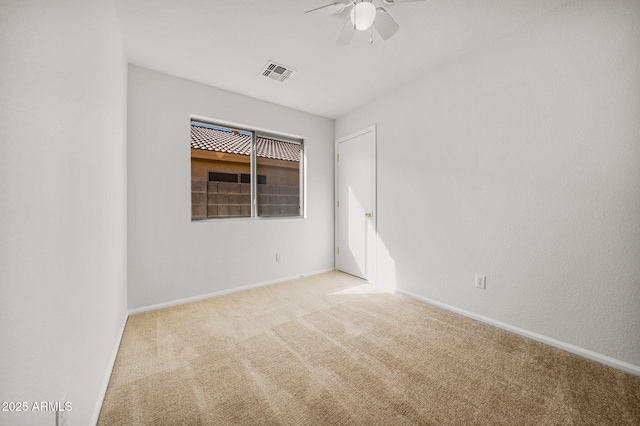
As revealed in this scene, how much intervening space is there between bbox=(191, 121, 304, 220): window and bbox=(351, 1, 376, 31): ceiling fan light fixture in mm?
2182

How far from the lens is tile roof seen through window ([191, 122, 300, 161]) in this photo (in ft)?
10.2

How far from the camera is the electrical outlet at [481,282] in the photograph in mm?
2342

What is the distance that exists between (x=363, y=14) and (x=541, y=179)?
187 cm

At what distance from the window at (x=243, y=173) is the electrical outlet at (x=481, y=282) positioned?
2526 millimetres

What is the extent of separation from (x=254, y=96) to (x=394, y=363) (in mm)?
3391

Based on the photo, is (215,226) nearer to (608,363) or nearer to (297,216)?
(297,216)

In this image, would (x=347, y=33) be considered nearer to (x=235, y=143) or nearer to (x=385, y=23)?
(x=385, y=23)

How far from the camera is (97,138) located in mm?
1378

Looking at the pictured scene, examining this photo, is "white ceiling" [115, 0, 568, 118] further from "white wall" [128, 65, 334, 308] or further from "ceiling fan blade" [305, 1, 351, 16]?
"white wall" [128, 65, 334, 308]

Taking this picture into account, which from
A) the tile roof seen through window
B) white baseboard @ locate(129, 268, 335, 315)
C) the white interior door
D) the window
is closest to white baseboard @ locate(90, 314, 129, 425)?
white baseboard @ locate(129, 268, 335, 315)

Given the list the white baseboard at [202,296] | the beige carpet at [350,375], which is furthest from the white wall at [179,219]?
the beige carpet at [350,375]

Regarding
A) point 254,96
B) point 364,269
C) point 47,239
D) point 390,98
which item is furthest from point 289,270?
point 47,239

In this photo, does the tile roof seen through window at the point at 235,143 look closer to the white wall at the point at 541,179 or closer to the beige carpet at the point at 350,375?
the white wall at the point at 541,179

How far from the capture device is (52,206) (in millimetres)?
884
